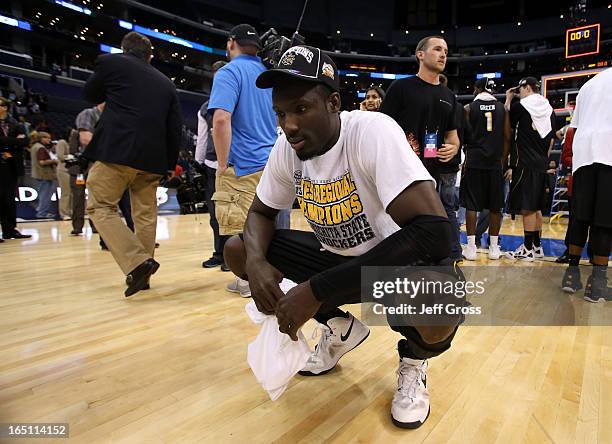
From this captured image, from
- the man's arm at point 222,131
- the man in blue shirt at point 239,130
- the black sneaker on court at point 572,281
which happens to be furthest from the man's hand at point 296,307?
the black sneaker on court at point 572,281

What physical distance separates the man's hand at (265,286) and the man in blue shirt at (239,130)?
119cm

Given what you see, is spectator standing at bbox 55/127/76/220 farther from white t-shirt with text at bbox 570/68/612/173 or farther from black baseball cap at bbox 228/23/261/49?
white t-shirt with text at bbox 570/68/612/173

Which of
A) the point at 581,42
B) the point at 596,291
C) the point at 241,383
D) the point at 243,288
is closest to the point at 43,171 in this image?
the point at 243,288

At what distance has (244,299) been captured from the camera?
2311 millimetres

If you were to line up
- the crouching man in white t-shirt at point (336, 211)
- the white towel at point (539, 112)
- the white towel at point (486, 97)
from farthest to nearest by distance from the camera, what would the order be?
the white towel at point (486, 97), the white towel at point (539, 112), the crouching man in white t-shirt at point (336, 211)

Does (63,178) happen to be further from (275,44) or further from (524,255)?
(524,255)

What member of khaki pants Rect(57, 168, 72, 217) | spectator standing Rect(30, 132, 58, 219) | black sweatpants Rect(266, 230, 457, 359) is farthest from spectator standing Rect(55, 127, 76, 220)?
black sweatpants Rect(266, 230, 457, 359)

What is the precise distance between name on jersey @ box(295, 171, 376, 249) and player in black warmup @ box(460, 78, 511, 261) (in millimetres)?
2799

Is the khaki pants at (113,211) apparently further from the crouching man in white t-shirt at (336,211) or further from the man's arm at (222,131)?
the crouching man in white t-shirt at (336,211)

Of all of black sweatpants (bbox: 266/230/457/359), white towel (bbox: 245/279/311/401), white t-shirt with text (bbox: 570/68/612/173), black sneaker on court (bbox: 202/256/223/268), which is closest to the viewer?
white towel (bbox: 245/279/311/401)

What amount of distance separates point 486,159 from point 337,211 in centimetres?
299

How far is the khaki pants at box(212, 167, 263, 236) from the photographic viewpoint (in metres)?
2.31

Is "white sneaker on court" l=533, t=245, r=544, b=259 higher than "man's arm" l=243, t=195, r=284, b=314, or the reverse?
"man's arm" l=243, t=195, r=284, b=314

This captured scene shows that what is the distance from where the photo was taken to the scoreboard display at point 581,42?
47.2 ft
